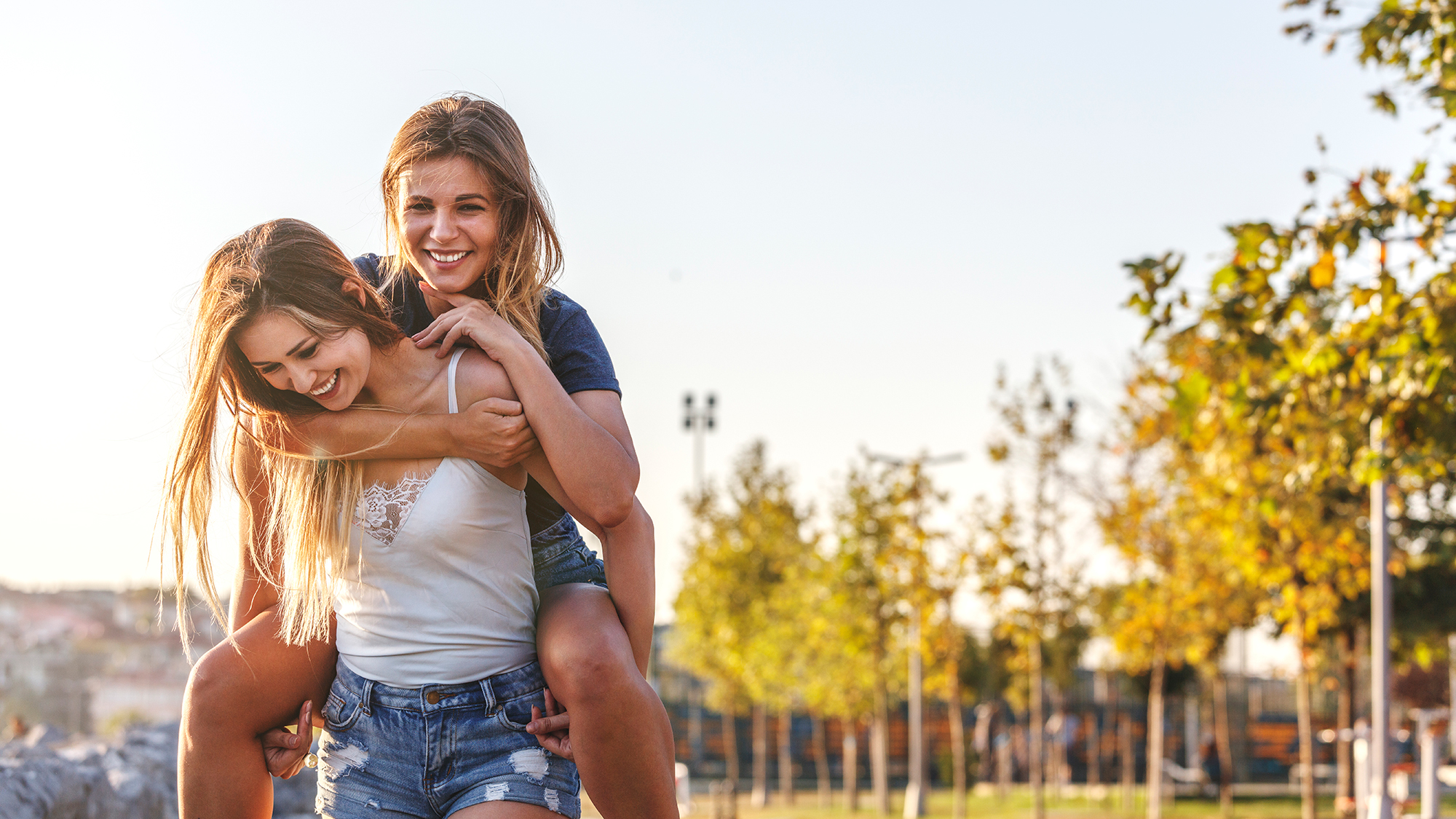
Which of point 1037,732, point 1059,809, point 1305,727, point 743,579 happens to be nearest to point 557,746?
point 1305,727

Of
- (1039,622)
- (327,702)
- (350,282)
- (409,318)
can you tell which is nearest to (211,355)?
(350,282)

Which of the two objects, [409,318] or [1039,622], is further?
[1039,622]

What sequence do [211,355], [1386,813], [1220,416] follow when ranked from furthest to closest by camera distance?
1. [1386,813]
2. [1220,416]
3. [211,355]

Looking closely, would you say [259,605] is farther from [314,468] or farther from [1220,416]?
[1220,416]

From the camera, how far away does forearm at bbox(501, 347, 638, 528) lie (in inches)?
95.9

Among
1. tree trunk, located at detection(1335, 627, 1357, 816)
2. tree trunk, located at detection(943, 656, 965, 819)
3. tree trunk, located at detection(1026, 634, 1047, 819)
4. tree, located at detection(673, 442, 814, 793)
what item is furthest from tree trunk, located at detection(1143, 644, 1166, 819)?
tree, located at detection(673, 442, 814, 793)

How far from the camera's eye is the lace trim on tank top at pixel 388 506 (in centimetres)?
248

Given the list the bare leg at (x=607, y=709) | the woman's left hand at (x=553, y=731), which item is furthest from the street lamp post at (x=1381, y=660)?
the woman's left hand at (x=553, y=731)

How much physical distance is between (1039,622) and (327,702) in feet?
56.6

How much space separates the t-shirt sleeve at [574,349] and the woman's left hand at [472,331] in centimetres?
13

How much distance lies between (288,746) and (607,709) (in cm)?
67

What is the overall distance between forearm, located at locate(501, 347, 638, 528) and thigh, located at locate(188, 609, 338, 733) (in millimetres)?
656

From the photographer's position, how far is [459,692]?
248 centimetres

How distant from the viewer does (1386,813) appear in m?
11.7
